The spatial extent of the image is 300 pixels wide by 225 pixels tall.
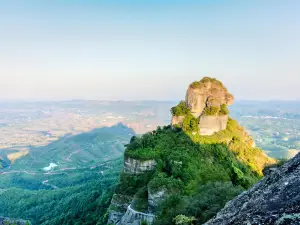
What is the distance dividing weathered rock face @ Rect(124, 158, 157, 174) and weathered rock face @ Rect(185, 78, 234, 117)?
1137cm

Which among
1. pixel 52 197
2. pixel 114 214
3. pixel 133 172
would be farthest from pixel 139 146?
pixel 52 197

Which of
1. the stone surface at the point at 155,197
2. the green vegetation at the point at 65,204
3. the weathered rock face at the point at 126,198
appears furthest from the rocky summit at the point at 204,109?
the stone surface at the point at 155,197

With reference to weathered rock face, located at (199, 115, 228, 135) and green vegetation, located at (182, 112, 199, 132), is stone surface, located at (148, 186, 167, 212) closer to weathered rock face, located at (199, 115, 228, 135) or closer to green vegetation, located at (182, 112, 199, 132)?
green vegetation, located at (182, 112, 199, 132)

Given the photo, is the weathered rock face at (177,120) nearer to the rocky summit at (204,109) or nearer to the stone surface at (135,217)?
the rocky summit at (204,109)

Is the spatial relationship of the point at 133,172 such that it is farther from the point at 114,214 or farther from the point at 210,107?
the point at 210,107

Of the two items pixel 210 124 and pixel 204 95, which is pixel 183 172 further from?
pixel 204 95

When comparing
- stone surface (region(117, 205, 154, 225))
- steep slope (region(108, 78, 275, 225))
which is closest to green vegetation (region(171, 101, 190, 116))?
steep slope (region(108, 78, 275, 225))

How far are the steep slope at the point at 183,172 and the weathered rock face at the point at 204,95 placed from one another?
1.07ft

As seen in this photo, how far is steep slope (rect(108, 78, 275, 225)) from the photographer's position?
23.7 metres

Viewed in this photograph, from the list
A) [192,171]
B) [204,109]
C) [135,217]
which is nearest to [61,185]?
[204,109]

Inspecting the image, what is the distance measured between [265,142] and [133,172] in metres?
120

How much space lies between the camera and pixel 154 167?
35.0 metres

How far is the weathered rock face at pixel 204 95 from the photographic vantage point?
43.8 m

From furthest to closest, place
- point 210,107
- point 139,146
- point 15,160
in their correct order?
point 15,160
point 210,107
point 139,146
